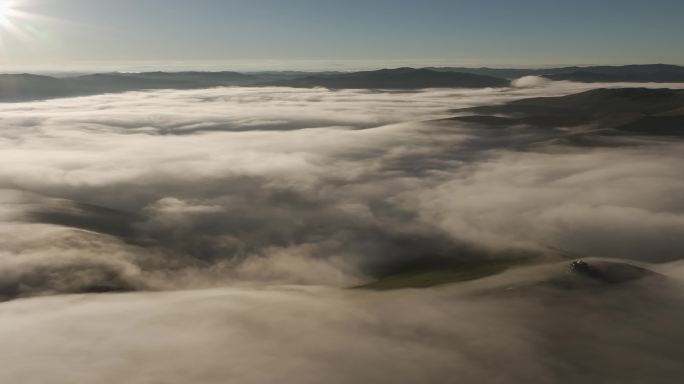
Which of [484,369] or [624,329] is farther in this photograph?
[624,329]

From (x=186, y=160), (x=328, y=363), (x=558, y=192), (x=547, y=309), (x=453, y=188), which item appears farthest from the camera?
(x=186, y=160)

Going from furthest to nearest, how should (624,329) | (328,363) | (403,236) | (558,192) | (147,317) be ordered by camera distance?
(558,192)
(403,236)
(147,317)
(624,329)
(328,363)

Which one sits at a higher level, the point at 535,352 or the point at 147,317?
the point at 535,352

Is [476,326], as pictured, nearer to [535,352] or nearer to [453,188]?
[535,352]

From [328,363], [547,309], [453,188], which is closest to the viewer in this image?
[328,363]

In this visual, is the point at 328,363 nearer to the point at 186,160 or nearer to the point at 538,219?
the point at 538,219

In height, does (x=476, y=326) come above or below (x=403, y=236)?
above

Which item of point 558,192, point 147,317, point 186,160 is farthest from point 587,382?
point 186,160

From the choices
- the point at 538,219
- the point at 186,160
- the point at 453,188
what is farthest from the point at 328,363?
the point at 186,160

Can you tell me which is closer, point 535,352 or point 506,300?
point 535,352
